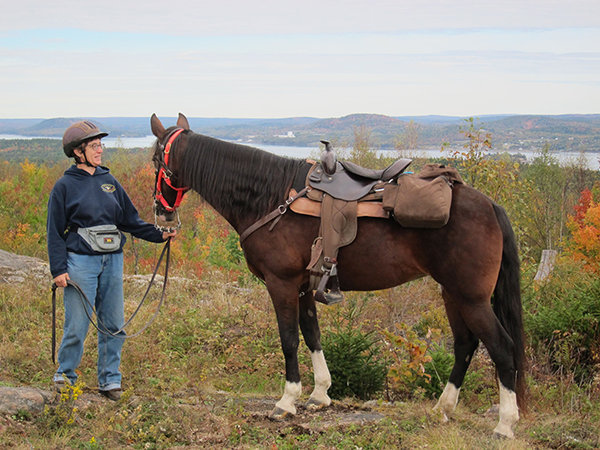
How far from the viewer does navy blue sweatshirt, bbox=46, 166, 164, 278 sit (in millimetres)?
3645

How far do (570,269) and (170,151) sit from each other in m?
6.80

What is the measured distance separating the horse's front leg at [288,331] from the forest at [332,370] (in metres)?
0.17

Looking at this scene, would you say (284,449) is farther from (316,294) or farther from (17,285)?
(17,285)

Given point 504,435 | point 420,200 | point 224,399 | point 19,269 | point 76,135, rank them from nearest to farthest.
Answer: point 420,200, point 504,435, point 76,135, point 224,399, point 19,269

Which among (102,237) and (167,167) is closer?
(102,237)

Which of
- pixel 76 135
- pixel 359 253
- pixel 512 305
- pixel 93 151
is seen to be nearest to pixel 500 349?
pixel 512 305

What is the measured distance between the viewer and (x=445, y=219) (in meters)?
3.29

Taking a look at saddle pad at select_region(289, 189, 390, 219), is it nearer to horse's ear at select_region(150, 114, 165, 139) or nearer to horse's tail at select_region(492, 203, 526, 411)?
horse's tail at select_region(492, 203, 526, 411)

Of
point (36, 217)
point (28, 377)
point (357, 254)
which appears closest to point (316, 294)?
point (357, 254)

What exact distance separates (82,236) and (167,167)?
2.81 feet

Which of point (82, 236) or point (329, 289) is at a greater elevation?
point (82, 236)

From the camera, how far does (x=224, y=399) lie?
4.32 m

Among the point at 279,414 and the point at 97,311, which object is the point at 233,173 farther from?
the point at 279,414

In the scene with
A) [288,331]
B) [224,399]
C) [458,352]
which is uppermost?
[288,331]
